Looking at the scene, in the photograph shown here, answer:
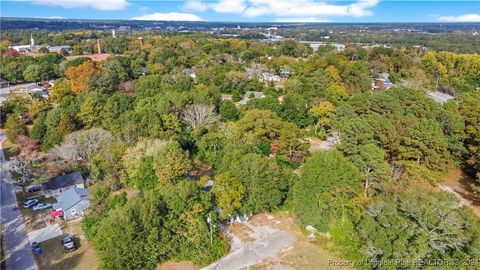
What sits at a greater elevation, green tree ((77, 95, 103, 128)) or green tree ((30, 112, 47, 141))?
green tree ((77, 95, 103, 128))

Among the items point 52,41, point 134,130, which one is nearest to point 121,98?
point 134,130

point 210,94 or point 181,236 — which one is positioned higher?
point 210,94

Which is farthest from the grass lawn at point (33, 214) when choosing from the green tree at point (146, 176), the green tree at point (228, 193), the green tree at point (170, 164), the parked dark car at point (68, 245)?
the green tree at point (228, 193)

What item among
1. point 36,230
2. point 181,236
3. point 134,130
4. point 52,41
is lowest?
point 36,230

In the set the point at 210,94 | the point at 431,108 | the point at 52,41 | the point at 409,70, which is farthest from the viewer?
the point at 52,41

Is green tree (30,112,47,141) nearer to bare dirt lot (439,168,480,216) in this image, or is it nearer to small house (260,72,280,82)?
bare dirt lot (439,168,480,216)

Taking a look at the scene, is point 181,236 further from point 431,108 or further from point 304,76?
point 304,76

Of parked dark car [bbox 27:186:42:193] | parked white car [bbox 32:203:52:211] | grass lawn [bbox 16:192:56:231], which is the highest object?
parked dark car [bbox 27:186:42:193]

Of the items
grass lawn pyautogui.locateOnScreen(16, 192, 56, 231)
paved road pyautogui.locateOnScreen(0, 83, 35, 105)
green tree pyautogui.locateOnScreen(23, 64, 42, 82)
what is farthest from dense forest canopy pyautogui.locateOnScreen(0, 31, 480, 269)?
green tree pyautogui.locateOnScreen(23, 64, 42, 82)
